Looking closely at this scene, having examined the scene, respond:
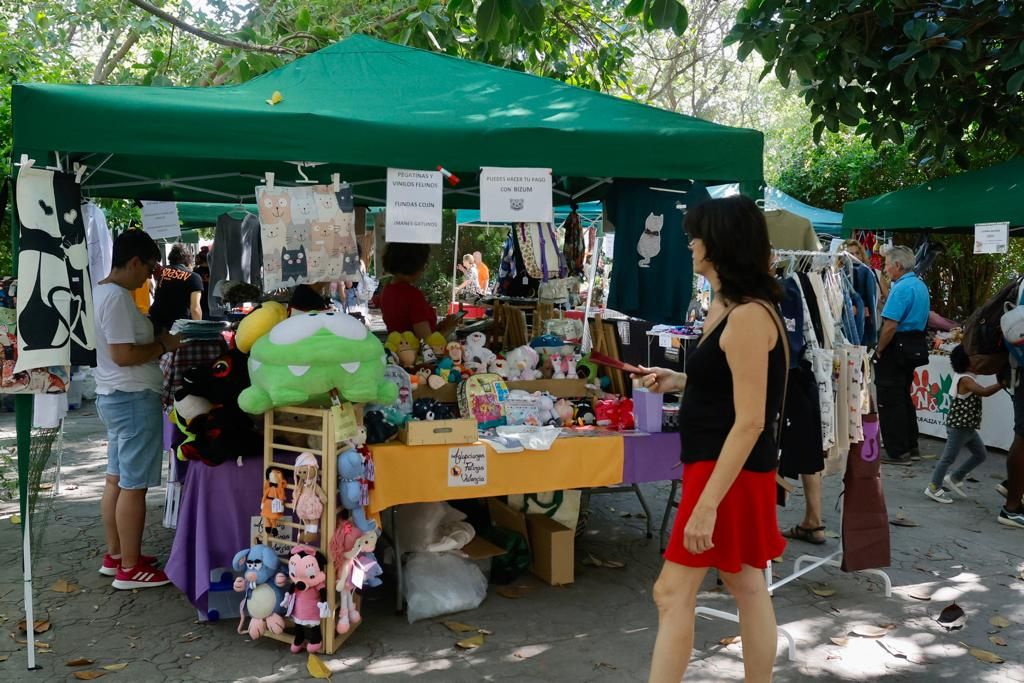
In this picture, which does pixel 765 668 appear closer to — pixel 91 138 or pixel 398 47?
pixel 91 138

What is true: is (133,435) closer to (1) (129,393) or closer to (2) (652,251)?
(1) (129,393)

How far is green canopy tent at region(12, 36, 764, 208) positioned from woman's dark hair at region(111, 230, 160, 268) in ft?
1.26

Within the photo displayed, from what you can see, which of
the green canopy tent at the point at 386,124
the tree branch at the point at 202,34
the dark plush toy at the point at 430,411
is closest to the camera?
the green canopy tent at the point at 386,124

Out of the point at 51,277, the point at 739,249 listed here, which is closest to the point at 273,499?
the point at 51,277

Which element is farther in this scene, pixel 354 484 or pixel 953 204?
pixel 953 204

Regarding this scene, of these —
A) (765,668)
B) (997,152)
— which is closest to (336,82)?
(765,668)

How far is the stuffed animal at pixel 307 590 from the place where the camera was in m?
3.34

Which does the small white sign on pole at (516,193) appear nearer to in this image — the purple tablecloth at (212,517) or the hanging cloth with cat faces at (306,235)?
the hanging cloth with cat faces at (306,235)

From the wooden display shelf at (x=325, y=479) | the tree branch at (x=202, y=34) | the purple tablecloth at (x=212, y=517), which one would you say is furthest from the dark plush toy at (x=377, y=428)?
the tree branch at (x=202, y=34)

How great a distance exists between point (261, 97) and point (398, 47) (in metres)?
1.17

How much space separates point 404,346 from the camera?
15.1 ft

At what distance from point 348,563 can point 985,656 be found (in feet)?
8.64

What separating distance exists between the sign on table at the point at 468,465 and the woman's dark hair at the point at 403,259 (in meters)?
1.79

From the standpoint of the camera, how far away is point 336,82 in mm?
4098
